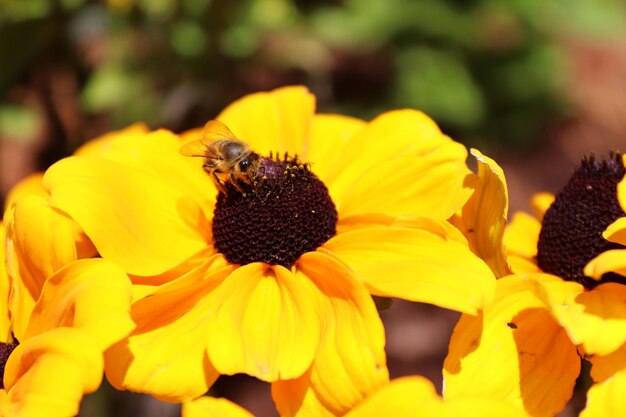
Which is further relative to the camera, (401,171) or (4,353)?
(401,171)

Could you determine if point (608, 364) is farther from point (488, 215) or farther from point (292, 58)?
point (292, 58)

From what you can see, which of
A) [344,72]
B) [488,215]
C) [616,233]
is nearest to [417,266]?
[488,215]

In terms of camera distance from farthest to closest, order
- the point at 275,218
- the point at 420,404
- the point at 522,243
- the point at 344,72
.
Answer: the point at 344,72 < the point at 522,243 < the point at 275,218 < the point at 420,404

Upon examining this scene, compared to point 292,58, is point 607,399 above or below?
above

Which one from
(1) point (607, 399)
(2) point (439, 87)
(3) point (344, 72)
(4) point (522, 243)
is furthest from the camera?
(3) point (344, 72)

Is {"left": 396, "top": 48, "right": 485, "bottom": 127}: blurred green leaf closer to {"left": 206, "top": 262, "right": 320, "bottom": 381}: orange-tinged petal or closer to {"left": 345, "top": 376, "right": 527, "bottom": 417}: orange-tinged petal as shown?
{"left": 206, "top": 262, "right": 320, "bottom": 381}: orange-tinged petal

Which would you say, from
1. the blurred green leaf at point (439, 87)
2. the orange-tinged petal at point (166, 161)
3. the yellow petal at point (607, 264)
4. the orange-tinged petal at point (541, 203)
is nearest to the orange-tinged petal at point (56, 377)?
the orange-tinged petal at point (166, 161)
